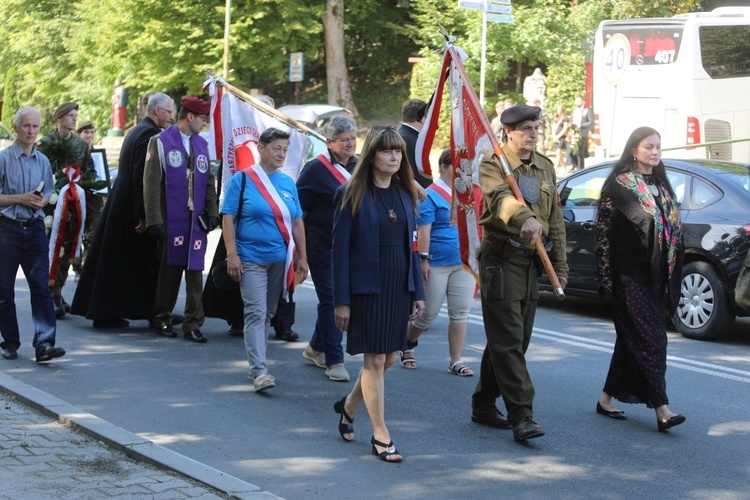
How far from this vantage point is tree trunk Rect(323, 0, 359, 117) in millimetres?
38875

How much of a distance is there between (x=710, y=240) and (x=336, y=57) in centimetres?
2960

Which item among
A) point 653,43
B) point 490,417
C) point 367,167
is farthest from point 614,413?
point 653,43

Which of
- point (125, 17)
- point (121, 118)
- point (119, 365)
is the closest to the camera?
point (119, 365)

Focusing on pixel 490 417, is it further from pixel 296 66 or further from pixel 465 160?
pixel 296 66

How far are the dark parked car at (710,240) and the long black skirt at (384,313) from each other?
4238 millimetres

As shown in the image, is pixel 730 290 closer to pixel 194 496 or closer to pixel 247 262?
pixel 247 262

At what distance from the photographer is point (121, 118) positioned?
137 feet

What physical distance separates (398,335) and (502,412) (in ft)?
4.84

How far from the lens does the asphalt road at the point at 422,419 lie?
238 inches

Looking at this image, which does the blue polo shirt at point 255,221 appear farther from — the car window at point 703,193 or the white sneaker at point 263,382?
the car window at point 703,193

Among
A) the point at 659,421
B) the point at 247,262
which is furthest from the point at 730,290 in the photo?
the point at 247,262

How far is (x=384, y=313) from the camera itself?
6395mm

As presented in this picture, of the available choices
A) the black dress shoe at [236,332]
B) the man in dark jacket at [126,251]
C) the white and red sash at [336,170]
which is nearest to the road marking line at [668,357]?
the black dress shoe at [236,332]

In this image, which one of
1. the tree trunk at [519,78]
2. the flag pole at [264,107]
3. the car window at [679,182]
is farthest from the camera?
the tree trunk at [519,78]
